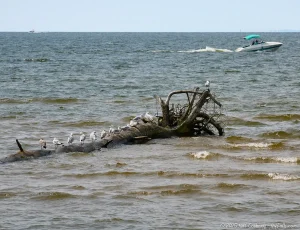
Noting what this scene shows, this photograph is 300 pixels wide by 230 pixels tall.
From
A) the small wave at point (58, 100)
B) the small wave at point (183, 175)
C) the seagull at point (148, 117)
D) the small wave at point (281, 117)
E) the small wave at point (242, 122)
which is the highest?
the seagull at point (148, 117)

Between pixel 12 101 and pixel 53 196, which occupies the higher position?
pixel 12 101

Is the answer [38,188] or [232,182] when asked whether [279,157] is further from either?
[38,188]

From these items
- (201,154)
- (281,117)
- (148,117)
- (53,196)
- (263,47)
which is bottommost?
(53,196)

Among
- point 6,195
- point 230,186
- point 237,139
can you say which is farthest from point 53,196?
point 237,139

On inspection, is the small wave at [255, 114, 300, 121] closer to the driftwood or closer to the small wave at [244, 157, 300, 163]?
the driftwood

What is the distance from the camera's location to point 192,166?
55.9 ft

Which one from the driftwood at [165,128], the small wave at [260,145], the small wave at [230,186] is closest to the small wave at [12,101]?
the driftwood at [165,128]

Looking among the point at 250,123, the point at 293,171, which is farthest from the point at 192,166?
the point at 250,123

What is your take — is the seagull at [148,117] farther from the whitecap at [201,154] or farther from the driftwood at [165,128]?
the whitecap at [201,154]

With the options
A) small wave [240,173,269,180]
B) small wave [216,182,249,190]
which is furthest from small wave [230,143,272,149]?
small wave [216,182,249,190]

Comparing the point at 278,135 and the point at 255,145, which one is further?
the point at 278,135

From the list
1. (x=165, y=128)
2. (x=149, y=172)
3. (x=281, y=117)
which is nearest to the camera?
(x=149, y=172)

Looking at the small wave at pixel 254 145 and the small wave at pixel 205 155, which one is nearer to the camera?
the small wave at pixel 205 155

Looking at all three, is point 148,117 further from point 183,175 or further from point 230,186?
point 230,186
